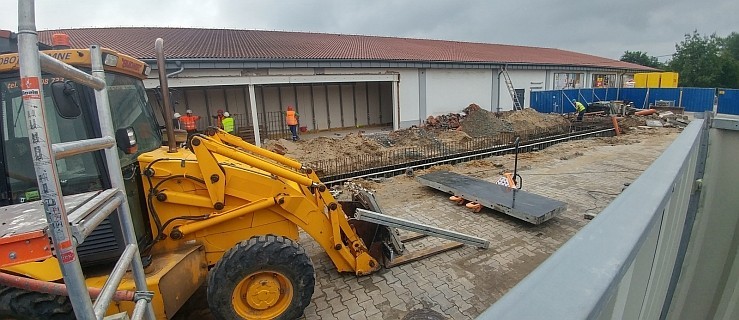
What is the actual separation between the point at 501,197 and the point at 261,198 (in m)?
4.81

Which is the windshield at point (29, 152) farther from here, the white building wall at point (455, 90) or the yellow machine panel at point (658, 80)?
the yellow machine panel at point (658, 80)

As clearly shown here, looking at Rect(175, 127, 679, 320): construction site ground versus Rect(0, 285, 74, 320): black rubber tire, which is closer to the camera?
Rect(0, 285, 74, 320): black rubber tire

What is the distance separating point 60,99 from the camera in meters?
2.26

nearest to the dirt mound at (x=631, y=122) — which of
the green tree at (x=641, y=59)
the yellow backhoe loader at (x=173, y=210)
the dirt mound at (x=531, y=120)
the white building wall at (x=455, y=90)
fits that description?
the dirt mound at (x=531, y=120)

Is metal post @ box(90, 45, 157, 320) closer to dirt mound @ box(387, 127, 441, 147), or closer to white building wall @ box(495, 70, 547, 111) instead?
dirt mound @ box(387, 127, 441, 147)

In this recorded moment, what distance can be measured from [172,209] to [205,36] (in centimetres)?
1874

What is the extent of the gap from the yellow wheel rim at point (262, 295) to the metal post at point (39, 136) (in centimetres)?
233

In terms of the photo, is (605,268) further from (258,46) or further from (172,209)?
(258,46)

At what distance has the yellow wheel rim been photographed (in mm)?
3533

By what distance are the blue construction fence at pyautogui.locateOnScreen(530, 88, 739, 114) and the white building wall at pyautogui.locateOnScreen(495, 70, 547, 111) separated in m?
0.83

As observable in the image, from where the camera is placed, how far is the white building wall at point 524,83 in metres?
23.0

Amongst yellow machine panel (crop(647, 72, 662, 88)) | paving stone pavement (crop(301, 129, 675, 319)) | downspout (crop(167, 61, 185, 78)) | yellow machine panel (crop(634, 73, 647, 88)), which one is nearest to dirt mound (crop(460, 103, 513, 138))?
paving stone pavement (crop(301, 129, 675, 319))

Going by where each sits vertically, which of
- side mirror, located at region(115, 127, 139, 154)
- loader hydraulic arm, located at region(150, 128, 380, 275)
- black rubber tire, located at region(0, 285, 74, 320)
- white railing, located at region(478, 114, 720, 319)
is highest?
side mirror, located at region(115, 127, 139, 154)

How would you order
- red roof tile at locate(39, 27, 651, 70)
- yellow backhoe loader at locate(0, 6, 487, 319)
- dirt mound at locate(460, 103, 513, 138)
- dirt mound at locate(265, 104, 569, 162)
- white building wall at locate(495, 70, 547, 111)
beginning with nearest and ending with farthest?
yellow backhoe loader at locate(0, 6, 487, 319) → dirt mound at locate(265, 104, 569, 162) → red roof tile at locate(39, 27, 651, 70) → dirt mound at locate(460, 103, 513, 138) → white building wall at locate(495, 70, 547, 111)
